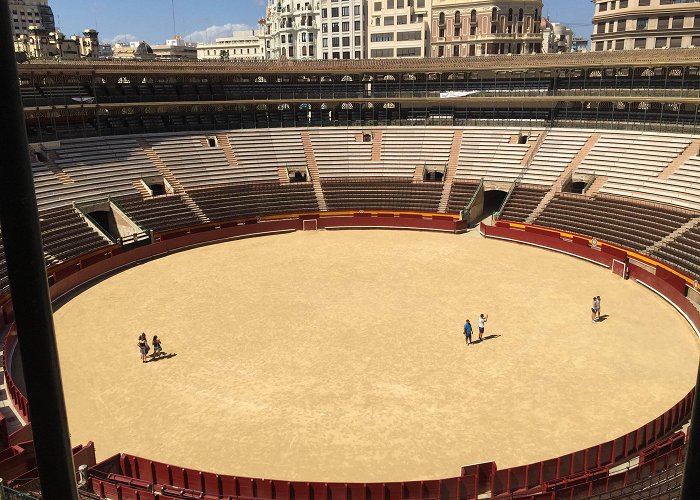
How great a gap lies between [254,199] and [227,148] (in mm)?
9664

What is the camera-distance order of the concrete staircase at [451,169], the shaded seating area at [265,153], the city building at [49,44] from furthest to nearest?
the city building at [49,44]
the shaded seating area at [265,153]
the concrete staircase at [451,169]

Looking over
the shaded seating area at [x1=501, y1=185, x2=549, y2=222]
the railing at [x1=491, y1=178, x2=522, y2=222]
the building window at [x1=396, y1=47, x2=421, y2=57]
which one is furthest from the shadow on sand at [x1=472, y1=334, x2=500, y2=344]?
the building window at [x1=396, y1=47, x2=421, y2=57]

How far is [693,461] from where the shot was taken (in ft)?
13.1

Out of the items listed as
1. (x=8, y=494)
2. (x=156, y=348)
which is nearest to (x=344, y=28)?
(x=156, y=348)

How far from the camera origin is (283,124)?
211 ft

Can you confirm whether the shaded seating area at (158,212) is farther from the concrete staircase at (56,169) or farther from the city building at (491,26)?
the city building at (491,26)

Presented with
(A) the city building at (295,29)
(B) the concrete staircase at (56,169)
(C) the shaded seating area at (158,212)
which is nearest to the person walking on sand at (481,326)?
(C) the shaded seating area at (158,212)

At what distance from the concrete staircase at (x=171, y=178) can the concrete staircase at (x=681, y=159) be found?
37.9 metres

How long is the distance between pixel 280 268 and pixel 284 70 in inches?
1202

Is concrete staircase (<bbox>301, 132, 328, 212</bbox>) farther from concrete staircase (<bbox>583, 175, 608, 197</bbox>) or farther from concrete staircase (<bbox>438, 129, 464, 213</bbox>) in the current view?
concrete staircase (<bbox>583, 175, 608, 197</bbox>)

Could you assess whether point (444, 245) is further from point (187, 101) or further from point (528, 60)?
point (187, 101)

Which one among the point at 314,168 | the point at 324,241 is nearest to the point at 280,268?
the point at 324,241

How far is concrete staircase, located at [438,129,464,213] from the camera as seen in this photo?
5269 cm

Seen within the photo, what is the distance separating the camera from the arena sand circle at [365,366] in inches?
785
